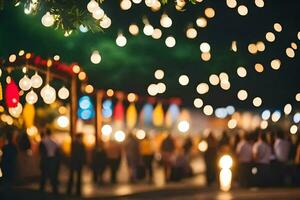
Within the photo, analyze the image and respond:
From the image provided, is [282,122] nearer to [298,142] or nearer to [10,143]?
[298,142]

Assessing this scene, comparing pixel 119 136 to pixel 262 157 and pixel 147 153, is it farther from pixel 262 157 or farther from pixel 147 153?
pixel 262 157

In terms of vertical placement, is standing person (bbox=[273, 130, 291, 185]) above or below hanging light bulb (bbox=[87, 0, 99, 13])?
below

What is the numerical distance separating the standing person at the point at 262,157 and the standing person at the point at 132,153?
180 inches

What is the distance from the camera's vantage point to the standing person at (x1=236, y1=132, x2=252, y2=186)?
18.7m

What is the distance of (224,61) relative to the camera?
Result: 2405 cm

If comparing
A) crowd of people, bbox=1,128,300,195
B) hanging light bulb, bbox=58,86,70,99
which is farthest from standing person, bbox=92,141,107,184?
hanging light bulb, bbox=58,86,70,99

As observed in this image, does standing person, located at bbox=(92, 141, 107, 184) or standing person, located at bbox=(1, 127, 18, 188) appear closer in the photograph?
standing person, located at bbox=(1, 127, 18, 188)

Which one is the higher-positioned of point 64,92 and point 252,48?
point 252,48

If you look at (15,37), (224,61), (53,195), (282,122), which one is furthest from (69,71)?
(282,122)

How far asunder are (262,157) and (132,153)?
16.3 feet

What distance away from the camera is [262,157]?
18562mm

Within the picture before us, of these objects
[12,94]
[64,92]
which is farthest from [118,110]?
[12,94]

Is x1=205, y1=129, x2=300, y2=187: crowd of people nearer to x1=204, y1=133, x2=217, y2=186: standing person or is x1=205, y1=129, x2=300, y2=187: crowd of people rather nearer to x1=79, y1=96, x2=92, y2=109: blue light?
x1=204, y1=133, x2=217, y2=186: standing person

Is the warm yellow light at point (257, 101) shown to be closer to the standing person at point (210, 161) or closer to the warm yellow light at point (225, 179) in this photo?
the warm yellow light at point (225, 179)
